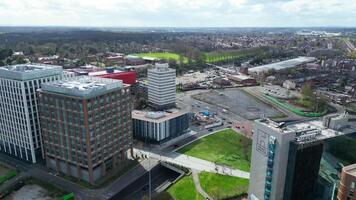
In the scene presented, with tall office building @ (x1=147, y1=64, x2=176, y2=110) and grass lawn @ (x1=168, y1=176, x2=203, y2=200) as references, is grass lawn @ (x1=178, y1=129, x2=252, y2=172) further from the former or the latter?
tall office building @ (x1=147, y1=64, x2=176, y2=110)

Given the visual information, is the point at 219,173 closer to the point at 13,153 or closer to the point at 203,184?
the point at 203,184

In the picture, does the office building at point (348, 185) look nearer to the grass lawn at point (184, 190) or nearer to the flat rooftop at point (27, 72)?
the grass lawn at point (184, 190)

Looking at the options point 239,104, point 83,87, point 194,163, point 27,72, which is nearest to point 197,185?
point 194,163

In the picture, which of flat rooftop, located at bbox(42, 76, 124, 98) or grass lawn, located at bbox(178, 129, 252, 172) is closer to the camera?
flat rooftop, located at bbox(42, 76, 124, 98)

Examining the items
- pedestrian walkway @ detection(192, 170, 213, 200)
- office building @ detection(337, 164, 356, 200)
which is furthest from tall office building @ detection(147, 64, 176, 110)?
office building @ detection(337, 164, 356, 200)

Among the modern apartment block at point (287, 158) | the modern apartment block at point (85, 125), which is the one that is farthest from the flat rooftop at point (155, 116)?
the modern apartment block at point (287, 158)

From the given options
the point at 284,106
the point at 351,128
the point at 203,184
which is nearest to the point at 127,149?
the point at 203,184
